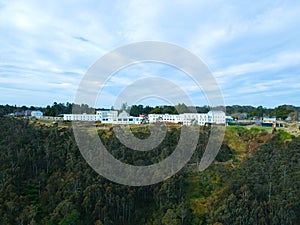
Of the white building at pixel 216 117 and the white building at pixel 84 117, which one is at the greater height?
the white building at pixel 216 117

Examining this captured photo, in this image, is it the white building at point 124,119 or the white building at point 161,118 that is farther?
Answer: the white building at point 124,119

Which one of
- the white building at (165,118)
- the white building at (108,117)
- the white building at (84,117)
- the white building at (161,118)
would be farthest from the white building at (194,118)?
the white building at (84,117)

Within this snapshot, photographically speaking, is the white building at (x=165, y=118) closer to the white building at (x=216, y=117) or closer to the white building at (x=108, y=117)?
the white building at (x=108, y=117)

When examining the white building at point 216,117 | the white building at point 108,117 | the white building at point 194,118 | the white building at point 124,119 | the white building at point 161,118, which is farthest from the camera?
the white building at point 216,117

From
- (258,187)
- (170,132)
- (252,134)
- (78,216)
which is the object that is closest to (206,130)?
(170,132)

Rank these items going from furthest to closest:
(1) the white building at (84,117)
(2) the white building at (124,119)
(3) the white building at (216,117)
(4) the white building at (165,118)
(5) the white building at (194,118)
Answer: (4) the white building at (165,118)
(3) the white building at (216,117)
(5) the white building at (194,118)
(2) the white building at (124,119)
(1) the white building at (84,117)

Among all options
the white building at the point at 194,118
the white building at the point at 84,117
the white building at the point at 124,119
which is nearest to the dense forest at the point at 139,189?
the white building at the point at 84,117

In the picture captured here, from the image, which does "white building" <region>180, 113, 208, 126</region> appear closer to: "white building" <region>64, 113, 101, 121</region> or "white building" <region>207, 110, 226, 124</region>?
"white building" <region>207, 110, 226, 124</region>

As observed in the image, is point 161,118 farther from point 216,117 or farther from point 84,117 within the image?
point 84,117

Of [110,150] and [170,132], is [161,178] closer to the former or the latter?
[110,150]

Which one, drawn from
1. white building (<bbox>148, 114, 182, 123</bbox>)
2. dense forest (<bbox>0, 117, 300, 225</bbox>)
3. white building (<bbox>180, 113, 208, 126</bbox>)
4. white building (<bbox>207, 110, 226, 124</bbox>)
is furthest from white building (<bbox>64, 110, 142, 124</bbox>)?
dense forest (<bbox>0, 117, 300, 225</bbox>)
